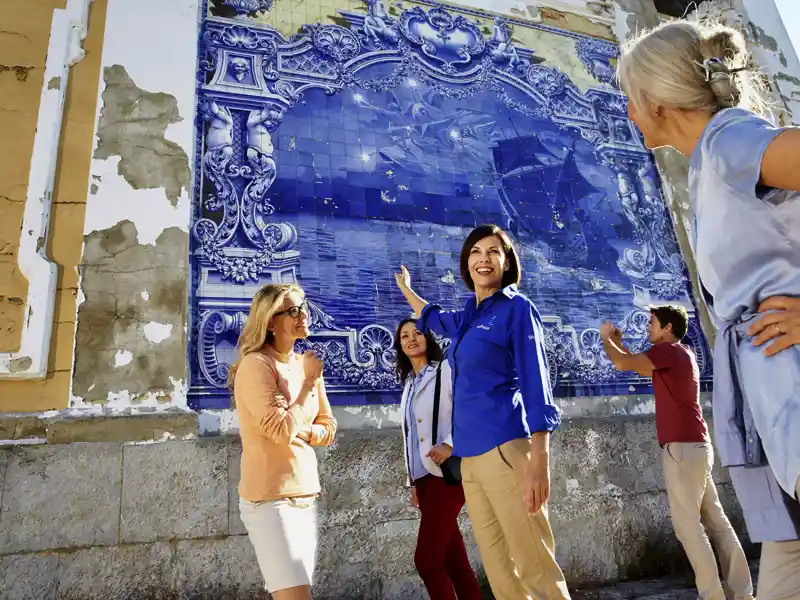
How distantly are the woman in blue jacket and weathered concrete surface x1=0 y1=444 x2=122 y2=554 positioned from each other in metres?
2.02

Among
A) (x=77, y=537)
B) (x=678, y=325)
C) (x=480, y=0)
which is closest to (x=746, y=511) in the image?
(x=678, y=325)

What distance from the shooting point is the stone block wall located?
3.06 metres

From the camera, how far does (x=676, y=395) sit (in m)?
3.35

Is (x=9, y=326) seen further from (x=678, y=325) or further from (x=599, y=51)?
(x=599, y=51)

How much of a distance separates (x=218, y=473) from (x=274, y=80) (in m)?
2.87

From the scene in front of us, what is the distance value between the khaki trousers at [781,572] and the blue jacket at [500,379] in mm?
927

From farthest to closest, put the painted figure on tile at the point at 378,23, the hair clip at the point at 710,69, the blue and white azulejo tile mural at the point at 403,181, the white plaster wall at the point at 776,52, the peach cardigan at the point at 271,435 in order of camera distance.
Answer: the white plaster wall at the point at 776,52 < the painted figure on tile at the point at 378,23 < the blue and white azulejo tile mural at the point at 403,181 < the peach cardigan at the point at 271,435 < the hair clip at the point at 710,69

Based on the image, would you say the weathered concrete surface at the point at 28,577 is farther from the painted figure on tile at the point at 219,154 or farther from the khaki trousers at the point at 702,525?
the khaki trousers at the point at 702,525

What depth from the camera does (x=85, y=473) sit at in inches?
126

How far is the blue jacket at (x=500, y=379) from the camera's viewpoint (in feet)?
7.08

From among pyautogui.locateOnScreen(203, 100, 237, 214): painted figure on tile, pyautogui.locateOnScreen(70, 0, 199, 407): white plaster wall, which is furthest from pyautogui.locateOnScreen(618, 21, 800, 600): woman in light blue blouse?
pyautogui.locateOnScreen(203, 100, 237, 214): painted figure on tile

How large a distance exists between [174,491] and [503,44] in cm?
468

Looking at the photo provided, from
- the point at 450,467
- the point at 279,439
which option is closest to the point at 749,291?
the point at 279,439

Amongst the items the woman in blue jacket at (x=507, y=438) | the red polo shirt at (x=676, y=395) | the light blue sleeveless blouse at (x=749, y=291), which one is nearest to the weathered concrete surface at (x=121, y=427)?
the woman in blue jacket at (x=507, y=438)
